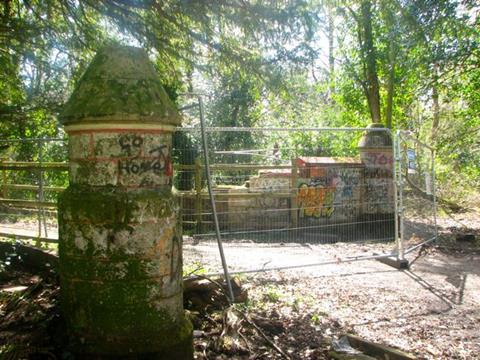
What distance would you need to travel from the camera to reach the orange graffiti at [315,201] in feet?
33.5

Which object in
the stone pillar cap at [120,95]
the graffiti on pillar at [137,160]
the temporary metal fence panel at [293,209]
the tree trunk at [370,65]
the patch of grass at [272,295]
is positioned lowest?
the patch of grass at [272,295]

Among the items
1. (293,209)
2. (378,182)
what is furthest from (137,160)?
(378,182)

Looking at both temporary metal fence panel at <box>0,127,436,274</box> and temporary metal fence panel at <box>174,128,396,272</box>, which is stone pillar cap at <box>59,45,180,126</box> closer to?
temporary metal fence panel at <box>0,127,436,274</box>

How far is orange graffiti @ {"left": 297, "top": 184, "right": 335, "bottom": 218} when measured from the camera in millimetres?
10219

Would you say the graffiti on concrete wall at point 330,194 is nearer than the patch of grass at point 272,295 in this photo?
No

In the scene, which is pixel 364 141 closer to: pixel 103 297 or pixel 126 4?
pixel 126 4

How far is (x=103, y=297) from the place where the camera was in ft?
10.2

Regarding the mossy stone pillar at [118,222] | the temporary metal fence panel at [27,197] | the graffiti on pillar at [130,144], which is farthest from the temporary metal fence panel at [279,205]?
the graffiti on pillar at [130,144]

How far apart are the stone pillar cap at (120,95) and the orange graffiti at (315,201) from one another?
23.4 feet

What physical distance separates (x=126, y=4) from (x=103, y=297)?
3852mm

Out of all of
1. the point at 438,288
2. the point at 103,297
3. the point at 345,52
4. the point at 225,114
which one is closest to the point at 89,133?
the point at 103,297

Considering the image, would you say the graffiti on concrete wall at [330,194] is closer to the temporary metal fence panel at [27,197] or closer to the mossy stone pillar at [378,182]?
the mossy stone pillar at [378,182]

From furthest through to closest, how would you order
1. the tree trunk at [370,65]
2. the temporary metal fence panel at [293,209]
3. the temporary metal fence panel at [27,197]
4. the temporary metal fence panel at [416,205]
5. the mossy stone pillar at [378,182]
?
the tree trunk at [370,65] < the mossy stone pillar at [378,182] < the temporary metal fence panel at [416,205] < the temporary metal fence panel at [293,209] < the temporary metal fence panel at [27,197]

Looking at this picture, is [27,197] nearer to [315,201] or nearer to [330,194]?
[315,201]
